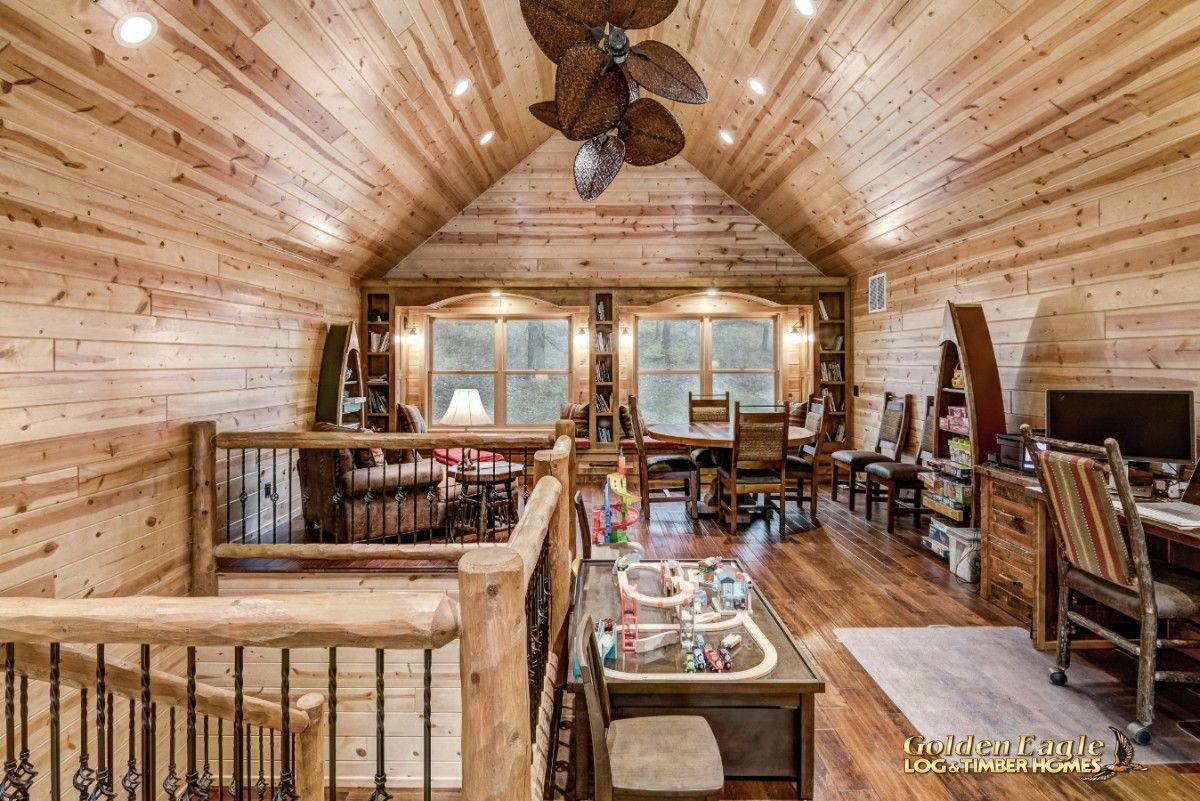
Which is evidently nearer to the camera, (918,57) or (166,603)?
(166,603)

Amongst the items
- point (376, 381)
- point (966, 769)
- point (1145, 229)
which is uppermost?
point (1145, 229)

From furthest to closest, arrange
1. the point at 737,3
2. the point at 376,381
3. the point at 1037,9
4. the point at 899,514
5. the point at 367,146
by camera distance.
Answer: the point at 376,381 < the point at 899,514 < the point at 367,146 < the point at 737,3 < the point at 1037,9

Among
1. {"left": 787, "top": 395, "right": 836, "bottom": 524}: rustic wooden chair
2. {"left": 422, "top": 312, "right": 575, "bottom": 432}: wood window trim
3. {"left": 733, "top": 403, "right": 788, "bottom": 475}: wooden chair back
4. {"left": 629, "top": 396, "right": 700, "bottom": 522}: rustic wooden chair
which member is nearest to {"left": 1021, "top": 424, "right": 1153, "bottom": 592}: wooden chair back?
{"left": 733, "top": 403, "right": 788, "bottom": 475}: wooden chair back

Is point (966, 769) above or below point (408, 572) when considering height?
below

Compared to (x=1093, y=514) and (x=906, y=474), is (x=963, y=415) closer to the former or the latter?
(x=906, y=474)

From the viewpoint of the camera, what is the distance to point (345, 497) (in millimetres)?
3990

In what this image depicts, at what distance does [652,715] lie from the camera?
1892mm

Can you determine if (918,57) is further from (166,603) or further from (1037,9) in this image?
(166,603)

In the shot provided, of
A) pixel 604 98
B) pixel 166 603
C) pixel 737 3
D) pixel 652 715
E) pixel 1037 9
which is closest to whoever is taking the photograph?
pixel 166 603

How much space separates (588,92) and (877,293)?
5139 millimetres

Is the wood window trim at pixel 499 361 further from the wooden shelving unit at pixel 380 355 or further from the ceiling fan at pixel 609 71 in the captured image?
the ceiling fan at pixel 609 71

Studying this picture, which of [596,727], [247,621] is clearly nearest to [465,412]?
[596,727]

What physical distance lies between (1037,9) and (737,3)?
1613 millimetres

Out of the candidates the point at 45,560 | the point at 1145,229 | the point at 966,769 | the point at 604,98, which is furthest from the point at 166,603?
the point at 1145,229
